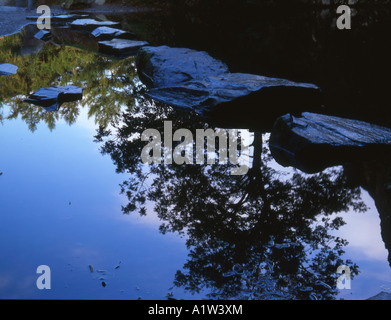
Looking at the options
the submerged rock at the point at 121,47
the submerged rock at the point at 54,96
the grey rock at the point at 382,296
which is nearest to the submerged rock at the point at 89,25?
the submerged rock at the point at 121,47

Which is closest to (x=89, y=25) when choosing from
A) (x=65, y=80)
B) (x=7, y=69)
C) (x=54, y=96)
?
(x=7, y=69)

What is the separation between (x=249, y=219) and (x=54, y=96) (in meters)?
3.60

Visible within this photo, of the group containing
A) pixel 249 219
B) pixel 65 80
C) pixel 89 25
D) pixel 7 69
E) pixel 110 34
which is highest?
pixel 89 25

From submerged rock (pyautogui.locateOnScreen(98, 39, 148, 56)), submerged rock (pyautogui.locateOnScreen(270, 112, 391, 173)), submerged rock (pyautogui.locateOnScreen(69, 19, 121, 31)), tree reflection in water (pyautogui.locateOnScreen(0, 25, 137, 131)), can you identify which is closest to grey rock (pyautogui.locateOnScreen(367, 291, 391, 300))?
submerged rock (pyautogui.locateOnScreen(270, 112, 391, 173))

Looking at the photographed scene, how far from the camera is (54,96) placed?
17.5 ft

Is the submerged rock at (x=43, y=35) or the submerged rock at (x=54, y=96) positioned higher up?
the submerged rock at (x=43, y=35)

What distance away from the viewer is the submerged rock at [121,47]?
26.7 feet

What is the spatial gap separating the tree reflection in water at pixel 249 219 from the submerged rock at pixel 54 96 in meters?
1.35

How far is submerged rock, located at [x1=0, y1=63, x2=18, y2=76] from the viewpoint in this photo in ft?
21.0

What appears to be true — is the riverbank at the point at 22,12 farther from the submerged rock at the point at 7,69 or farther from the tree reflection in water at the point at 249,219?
the tree reflection in water at the point at 249,219

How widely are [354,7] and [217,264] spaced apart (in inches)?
419

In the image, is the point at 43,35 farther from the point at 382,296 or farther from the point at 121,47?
the point at 382,296

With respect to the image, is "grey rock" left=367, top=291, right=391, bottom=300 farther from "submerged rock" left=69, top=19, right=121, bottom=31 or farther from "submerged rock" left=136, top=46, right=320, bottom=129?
"submerged rock" left=69, top=19, right=121, bottom=31

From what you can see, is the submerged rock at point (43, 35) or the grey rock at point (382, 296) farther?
the submerged rock at point (43, 35)
